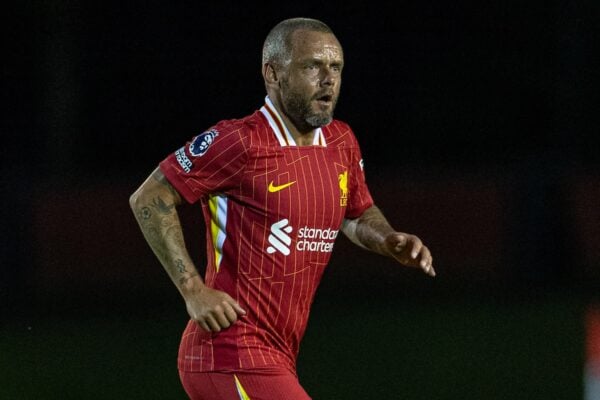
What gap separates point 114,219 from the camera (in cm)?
1154

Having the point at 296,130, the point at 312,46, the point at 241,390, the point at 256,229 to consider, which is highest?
the point at 312,46

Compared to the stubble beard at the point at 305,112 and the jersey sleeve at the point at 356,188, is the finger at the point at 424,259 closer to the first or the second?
the jersey sleeve at the point at 356,188

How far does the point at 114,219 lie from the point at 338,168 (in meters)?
7.01

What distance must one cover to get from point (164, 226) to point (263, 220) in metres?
0.40

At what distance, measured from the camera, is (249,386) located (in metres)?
4.41

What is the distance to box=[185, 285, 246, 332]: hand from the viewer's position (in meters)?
4.21

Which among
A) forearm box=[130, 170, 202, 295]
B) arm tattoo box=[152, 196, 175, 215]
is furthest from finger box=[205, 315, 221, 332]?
arm tattoo box=[152, 196, 175, 215]

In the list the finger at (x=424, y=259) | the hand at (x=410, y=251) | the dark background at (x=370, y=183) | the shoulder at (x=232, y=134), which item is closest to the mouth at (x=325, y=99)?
the shoulder at (x=232, y=134)

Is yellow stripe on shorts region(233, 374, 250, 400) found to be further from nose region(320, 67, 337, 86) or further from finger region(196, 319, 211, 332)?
nose region(320, 67, 337, 86)

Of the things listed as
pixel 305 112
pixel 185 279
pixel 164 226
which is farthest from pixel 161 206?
pixel 305 112

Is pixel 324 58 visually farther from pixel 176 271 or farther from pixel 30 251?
pixel 30 251

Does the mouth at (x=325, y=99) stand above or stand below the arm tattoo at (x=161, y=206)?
above

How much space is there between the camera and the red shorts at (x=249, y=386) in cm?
437

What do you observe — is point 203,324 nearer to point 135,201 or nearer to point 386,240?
point 135,201
